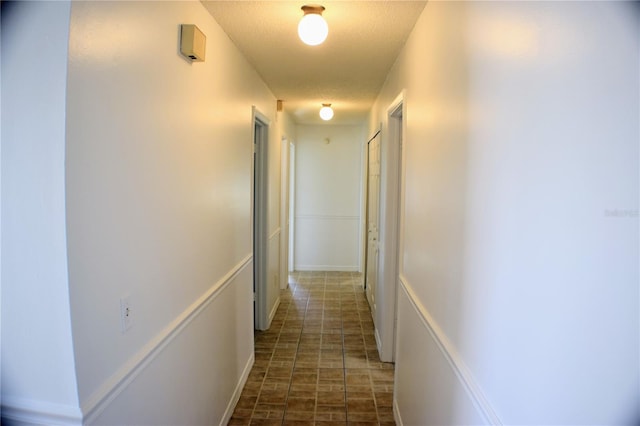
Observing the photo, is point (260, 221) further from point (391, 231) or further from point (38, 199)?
point (38, 199)

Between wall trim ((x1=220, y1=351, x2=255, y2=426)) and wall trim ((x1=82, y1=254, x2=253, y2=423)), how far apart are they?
2.79 ft

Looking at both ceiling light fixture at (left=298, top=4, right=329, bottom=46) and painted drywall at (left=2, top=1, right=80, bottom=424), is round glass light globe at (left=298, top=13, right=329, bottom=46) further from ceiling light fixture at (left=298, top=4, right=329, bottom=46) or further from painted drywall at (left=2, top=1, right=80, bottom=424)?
painted drywall at (left=2, top=1, right=80, bottom=424)

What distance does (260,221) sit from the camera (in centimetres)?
380

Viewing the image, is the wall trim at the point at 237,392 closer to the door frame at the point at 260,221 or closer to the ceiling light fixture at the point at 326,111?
the door frame at the point at 260,221

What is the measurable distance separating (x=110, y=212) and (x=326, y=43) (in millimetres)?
1819

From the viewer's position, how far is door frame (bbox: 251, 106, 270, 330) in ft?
12.2

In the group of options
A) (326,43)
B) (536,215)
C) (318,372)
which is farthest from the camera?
(318,372)

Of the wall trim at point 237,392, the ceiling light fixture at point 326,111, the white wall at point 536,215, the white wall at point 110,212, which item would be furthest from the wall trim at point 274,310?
the white wall at point 536,215

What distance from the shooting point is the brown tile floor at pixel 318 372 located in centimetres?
253

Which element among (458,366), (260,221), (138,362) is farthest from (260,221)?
(458,366)

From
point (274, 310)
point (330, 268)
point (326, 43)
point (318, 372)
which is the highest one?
point (326, 43)

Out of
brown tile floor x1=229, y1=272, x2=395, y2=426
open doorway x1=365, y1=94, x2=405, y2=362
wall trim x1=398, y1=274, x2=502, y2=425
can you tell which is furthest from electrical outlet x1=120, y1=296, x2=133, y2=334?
open doorway x1=365, y1=94, x2=405, y2=362

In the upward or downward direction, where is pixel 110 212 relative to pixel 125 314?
upward

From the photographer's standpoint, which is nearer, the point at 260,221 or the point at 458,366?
the point at 458,366
